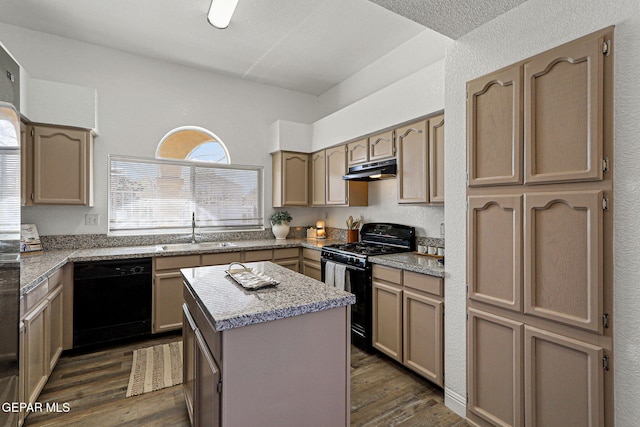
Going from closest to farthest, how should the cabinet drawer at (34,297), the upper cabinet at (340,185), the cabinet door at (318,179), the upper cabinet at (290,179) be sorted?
the cabinet drawer at (34,297), the upper cabinet at (340,185), the cabinet door at (318,179), the upper cabinet at (290,179)

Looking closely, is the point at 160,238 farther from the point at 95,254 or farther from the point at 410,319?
the point at 410,319

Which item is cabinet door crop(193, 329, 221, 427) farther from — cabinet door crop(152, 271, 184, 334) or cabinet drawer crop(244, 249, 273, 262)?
cabinet drawer crop(244, 249, 273, 262)

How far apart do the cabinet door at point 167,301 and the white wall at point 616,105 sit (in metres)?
2.72

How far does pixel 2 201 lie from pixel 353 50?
11.2ft

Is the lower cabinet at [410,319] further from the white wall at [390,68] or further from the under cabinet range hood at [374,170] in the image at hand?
the white wall at [390,68]

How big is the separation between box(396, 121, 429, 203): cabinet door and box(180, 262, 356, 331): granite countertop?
4.79 ft

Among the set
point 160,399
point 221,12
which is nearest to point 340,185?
point 221,12

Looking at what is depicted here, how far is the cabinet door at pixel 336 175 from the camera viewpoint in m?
3.79

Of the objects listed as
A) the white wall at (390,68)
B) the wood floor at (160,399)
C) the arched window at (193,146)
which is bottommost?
the wood floor at (160,399)

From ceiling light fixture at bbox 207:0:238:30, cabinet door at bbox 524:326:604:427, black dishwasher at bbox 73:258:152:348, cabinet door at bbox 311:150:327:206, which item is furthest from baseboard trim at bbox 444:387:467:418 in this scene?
ceiling light fixture at bbox 207:0:238:30

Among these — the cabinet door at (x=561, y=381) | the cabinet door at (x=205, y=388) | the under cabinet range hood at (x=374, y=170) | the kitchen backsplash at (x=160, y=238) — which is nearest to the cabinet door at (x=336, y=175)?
the under cabinet range hood at (x=374, y=170)

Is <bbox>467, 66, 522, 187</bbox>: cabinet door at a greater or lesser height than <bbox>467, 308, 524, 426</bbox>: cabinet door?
greater

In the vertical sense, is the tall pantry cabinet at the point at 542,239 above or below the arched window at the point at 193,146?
below

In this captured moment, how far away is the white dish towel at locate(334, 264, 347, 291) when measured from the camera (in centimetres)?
308
